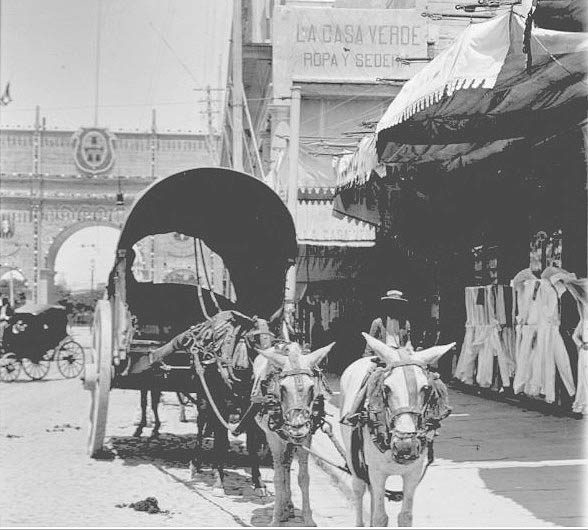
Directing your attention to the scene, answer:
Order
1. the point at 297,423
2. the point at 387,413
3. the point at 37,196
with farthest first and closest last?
1. the point at 37,196
2. the point at 297,423
3. the point at 387,413

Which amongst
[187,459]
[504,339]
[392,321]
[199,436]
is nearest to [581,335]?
[392,321]

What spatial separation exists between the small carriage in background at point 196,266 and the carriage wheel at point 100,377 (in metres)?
0.01

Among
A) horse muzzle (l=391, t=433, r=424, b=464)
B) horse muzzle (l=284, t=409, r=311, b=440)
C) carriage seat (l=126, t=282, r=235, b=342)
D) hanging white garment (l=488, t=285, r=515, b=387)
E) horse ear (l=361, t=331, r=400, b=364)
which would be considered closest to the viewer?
horse muzzle (l=391, t=433, r=424, b=464)

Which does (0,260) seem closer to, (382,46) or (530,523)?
(382,46)

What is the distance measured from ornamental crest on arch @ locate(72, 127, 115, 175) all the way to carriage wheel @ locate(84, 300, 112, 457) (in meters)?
47.2

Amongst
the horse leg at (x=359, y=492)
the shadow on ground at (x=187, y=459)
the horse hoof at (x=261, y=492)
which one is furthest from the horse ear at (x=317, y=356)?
the horse hoof at (x=261, y=492)

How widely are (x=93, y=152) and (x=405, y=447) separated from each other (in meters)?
52.9

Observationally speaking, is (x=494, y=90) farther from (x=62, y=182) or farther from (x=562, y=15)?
(x=62, y=182)

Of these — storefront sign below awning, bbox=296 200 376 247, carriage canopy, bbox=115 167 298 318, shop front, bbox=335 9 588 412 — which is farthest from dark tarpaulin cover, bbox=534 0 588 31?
storefront sign below awning, bbox=296 200 376 247

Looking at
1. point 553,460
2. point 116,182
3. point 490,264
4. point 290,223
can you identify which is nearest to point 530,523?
point 553,460

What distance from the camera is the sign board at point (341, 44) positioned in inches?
800

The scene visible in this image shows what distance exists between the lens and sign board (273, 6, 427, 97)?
20.3 metres

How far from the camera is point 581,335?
9102mm

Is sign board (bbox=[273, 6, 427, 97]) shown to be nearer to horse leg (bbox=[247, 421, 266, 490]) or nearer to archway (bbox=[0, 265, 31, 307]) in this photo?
horse leg (bbox=[247, 421, 266, 490])
